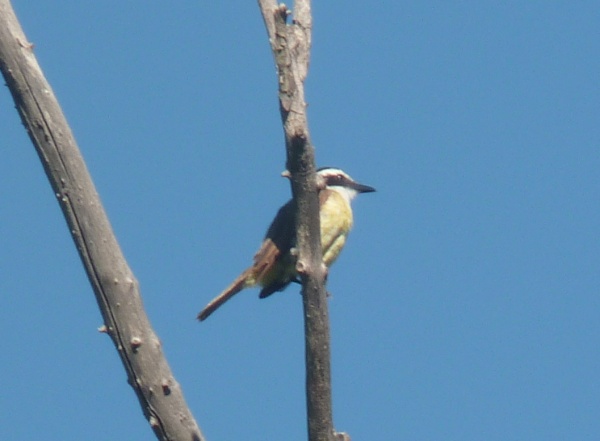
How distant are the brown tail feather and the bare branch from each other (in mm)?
3350

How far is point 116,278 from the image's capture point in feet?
13.0

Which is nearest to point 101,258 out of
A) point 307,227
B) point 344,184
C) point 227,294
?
point 307,227

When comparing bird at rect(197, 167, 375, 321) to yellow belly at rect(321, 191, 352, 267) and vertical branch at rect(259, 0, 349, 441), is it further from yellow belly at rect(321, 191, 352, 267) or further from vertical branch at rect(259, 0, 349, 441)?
vertical branch at rect(259, 0, 349, 441)

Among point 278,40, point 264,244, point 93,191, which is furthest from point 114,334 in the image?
point 264,244

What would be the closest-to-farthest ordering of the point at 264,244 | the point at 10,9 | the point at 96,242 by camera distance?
1. the point at 96,242
2. the point at 10,9
3. the point at 264,244

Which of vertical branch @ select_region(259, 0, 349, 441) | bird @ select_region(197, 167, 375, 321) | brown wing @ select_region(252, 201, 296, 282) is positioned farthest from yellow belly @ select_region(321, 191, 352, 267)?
vertical branch @ select_region(259, 0, 349, 441)

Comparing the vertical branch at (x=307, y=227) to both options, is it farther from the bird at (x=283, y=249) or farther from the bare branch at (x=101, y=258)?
the bird at (x=283, y=249)

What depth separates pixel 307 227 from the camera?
426cm

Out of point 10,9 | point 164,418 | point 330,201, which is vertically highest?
point 330,201

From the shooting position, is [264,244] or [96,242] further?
[264,244]

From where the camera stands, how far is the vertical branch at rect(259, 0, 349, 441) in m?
4.09

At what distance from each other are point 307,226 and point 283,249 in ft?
11.0

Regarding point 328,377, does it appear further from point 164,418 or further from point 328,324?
point 164,418

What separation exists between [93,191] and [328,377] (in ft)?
4.21
